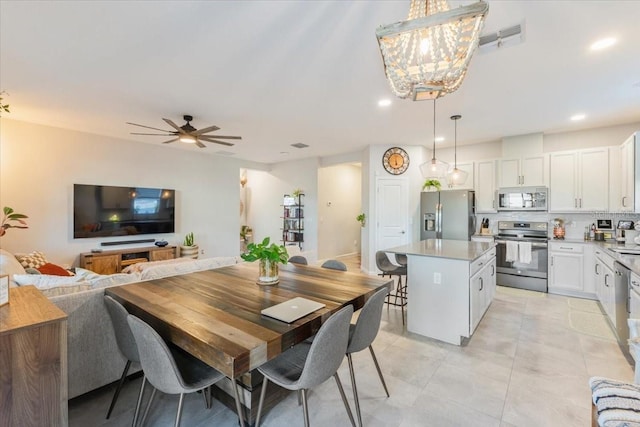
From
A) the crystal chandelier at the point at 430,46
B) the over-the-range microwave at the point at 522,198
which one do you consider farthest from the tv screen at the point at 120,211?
the over-the-range microwave at the point at 522,198

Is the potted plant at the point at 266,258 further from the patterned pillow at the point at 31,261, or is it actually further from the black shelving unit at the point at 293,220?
the black shelving unit at the point at 293,220

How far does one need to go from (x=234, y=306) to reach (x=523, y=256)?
4825mm

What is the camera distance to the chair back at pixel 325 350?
54.0 inches

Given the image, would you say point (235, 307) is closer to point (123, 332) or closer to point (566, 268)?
point (123, 332)

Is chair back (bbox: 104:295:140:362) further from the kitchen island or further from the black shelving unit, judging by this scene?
the black shelving unit

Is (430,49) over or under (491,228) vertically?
over

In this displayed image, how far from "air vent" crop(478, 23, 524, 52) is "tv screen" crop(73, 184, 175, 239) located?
5882 mm

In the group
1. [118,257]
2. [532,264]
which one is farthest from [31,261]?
[532,264]

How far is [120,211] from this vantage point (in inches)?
208

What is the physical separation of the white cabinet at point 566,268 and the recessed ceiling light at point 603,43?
311 cm

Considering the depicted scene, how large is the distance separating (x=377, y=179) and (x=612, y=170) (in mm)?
3612

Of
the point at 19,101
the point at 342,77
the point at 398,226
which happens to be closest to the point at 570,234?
the point at 398,226

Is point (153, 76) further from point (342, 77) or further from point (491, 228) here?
point (491, 228)

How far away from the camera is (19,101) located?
3.52 m
